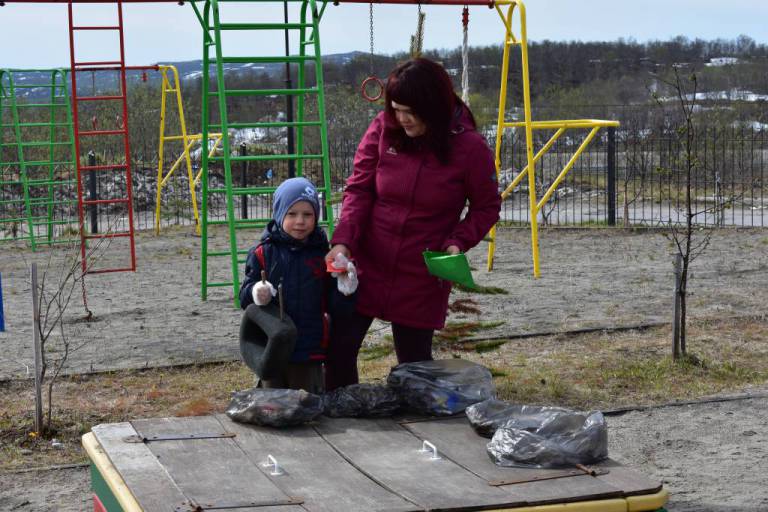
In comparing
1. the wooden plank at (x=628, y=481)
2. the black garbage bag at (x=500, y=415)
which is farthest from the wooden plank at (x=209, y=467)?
the wooden plank at (x=628, y=481)

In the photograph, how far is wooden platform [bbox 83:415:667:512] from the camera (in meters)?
3.20

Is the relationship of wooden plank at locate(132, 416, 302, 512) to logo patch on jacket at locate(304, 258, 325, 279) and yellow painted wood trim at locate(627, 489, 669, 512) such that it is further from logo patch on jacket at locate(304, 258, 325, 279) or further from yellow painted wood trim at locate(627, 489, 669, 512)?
yellow painted wood trim at locate(627, 489, 669, 512)

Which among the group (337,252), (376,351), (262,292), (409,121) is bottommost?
(376,351)

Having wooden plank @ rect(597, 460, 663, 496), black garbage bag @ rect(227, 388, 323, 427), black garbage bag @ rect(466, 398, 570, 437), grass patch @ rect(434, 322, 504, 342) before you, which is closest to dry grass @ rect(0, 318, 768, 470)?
grass patch @ rect(434, 322, 504, 342)

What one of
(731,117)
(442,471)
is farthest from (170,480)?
(731,117)

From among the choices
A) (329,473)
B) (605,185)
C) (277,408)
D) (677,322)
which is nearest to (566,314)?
(677,322)

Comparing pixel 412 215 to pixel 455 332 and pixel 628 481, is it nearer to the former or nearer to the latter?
pixel 628 481

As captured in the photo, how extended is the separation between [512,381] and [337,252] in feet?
6.72

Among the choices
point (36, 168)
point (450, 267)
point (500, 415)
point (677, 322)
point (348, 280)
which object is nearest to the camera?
point (500, 415)

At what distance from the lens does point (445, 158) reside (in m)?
4.27

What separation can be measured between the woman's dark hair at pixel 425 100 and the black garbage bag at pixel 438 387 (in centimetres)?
80

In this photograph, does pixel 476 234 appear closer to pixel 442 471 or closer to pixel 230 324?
pixel 442 471

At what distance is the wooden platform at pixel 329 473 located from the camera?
320 centimetres

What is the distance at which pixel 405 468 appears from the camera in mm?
3531
